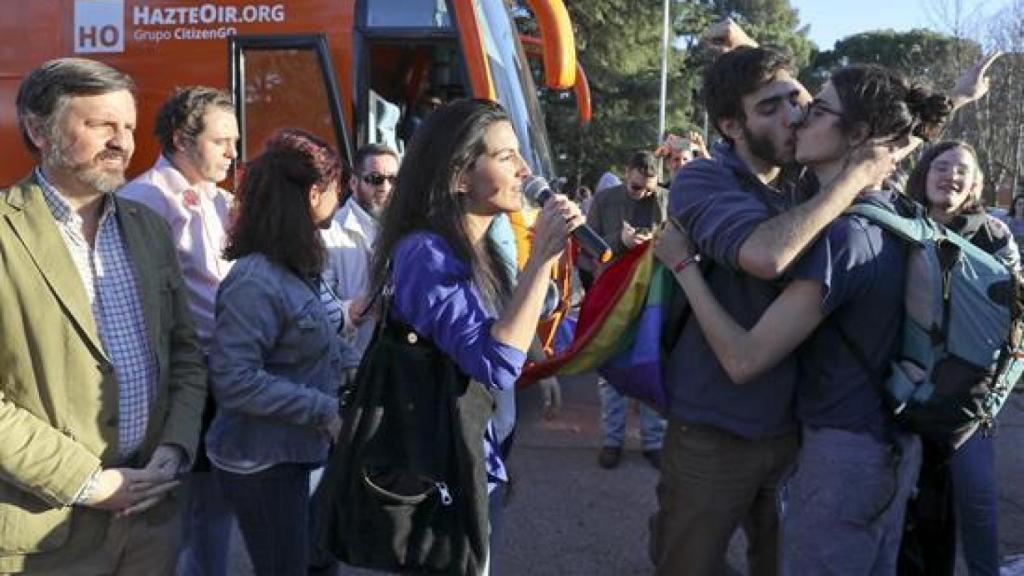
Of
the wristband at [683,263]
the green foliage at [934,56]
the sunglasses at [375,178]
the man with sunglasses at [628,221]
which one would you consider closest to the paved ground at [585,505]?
the man with sunglasses at [628,221]

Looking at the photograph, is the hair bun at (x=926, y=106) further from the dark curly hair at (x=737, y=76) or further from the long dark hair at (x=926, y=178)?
the long dark hair at (x=926, y=178)

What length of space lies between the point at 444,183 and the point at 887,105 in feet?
3.41

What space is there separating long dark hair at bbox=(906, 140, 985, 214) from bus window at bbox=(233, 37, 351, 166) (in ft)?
10.5

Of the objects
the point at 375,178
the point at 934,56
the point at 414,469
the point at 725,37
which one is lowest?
the point at 414,469

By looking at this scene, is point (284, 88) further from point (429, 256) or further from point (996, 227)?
point (996, 227)

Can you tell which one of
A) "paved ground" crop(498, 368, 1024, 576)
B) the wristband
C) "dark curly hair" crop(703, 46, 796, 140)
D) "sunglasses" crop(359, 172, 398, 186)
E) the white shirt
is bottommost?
"paved ground" crop(498, 368, 1024, 576)

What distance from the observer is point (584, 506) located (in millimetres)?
4652

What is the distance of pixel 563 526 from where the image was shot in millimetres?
4383

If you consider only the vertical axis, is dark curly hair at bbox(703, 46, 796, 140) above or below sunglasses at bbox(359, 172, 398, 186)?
above

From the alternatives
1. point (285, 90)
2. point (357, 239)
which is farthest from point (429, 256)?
point (285, 90)

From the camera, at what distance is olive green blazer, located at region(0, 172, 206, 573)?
1.84 meters

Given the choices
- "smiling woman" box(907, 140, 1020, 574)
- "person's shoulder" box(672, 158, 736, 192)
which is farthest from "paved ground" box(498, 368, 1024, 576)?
"person's shoulder" box(672, 158, 736, 192)

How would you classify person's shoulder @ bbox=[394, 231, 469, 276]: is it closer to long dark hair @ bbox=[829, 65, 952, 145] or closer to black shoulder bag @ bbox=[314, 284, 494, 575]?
black shoulder bag @ bbox=[314, 284, 494, 575]

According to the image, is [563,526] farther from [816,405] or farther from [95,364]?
[95,364]
